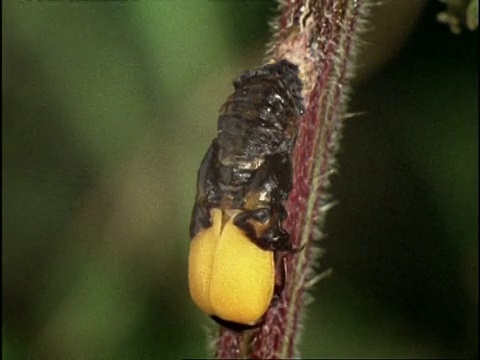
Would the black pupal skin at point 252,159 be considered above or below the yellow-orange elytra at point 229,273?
above

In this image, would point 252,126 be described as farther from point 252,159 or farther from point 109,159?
point 109,159

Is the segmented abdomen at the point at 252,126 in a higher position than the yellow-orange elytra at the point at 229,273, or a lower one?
higher

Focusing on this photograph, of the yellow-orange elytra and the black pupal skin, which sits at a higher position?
the black pupal skin

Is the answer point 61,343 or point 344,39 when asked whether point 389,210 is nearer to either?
point 344,39

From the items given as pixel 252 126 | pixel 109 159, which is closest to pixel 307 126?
pixel 252 126
